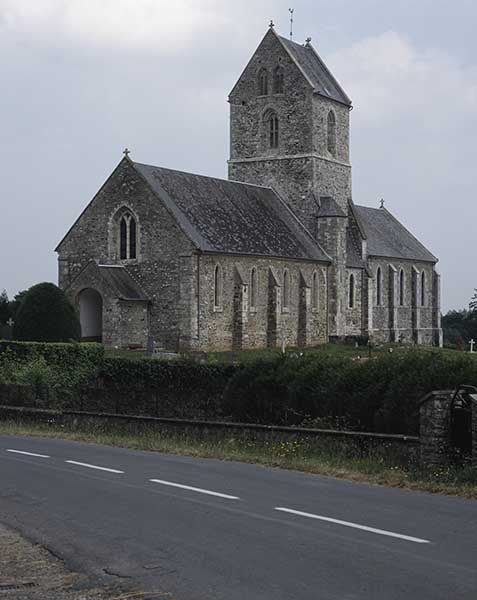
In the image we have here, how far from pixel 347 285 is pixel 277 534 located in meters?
45.5

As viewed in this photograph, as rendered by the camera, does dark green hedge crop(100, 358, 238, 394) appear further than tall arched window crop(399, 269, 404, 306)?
No

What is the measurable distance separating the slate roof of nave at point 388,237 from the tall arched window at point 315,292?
8.34 metres

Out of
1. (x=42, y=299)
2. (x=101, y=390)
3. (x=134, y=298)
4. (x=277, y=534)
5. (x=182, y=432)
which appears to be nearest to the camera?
(x=277, y=534)

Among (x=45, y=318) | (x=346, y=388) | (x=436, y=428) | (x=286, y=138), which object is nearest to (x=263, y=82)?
(x=286, y=138)

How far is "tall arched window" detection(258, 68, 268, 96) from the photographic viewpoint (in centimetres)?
5512

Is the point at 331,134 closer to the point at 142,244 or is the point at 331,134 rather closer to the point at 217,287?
the point at 217,287

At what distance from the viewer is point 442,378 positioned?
17578 mm

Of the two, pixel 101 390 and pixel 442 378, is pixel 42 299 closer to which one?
pixel 101 390

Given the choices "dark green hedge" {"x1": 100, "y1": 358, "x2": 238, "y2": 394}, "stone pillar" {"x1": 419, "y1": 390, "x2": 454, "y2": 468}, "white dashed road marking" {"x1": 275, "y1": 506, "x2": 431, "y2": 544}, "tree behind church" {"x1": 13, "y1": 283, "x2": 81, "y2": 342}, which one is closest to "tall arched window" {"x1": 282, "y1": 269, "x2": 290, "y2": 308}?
"tree behind church" {"x1": 13, "y1": 283, "x2": 81, "y2": 342}

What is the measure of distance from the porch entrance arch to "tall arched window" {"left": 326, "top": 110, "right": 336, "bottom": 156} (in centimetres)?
1764

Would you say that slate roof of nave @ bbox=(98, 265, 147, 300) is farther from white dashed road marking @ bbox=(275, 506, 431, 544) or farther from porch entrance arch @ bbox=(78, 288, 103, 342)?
white dashed road marking @ bbox=(275, 506, 431, 544)

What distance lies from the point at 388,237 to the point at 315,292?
14961 millimetres

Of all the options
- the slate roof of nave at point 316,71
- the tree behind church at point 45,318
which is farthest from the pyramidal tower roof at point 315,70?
the tree behind church at point 45,318

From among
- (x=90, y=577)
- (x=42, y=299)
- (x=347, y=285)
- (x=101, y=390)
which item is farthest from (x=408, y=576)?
(x=347, y=285)
